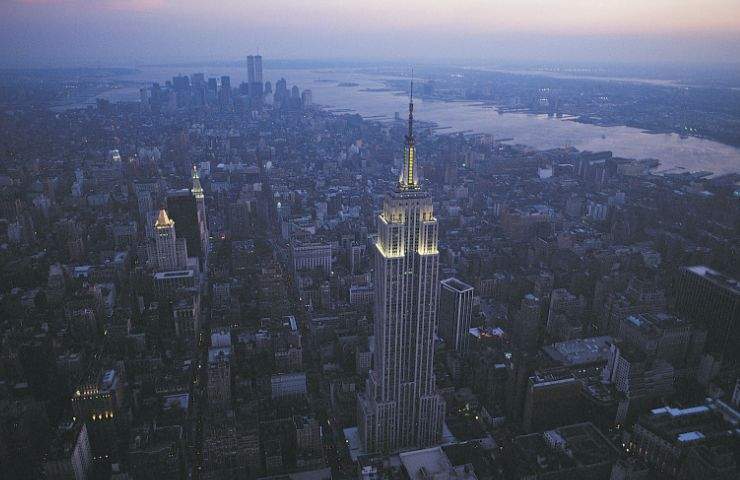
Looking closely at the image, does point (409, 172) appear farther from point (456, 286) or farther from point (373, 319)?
point (373, 319)

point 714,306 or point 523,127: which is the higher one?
point 523,127

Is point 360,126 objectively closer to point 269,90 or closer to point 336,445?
point 269,90

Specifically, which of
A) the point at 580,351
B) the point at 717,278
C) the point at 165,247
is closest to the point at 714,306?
the point at 717,278

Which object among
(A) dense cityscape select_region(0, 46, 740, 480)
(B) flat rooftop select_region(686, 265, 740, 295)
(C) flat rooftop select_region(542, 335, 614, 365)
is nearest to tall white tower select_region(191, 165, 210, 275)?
(A) dense cityscape select_region(0, 46, 740, 480)

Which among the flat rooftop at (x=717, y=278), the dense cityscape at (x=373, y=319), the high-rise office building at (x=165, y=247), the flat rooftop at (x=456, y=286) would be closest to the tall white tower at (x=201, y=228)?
the dense cityscape at (x=373, y=319)

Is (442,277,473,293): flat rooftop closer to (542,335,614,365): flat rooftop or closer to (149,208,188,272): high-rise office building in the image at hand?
(542,335,614,365): flat rooftop
